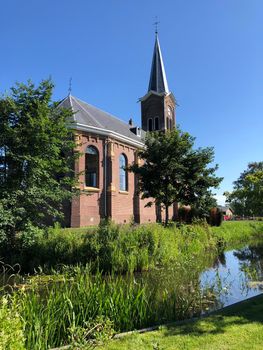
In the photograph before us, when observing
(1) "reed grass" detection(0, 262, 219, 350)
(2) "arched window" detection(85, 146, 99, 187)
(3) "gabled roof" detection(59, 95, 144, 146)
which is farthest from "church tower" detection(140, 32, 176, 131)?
(1) "reed grass" detection(0, 262, 219, 350)

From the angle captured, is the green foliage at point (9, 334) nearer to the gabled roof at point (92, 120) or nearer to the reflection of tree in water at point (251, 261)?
the reflection of tree in water at point (251, 261)

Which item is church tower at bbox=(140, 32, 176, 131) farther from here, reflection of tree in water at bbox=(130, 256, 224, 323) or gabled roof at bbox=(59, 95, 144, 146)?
reflection of tree in water at bbox=(130, 256, 224, 323)

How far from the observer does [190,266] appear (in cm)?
1124

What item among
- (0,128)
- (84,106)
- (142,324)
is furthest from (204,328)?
(84,106)

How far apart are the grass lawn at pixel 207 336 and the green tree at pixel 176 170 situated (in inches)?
483

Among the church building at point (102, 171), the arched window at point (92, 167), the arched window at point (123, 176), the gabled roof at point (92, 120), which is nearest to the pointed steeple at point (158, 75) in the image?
the church building at point (102, 171)

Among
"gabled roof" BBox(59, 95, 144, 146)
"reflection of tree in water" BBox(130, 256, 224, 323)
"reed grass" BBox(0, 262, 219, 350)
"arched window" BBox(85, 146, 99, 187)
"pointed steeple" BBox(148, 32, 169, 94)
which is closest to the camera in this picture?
"reed grass" BBox(0, 262, 219, 350)

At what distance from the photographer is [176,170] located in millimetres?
18109

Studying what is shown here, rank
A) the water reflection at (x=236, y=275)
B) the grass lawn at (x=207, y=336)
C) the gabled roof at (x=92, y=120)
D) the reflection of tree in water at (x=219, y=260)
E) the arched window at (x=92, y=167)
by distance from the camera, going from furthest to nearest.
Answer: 1. the arched window at (x=92, y=167)
2. the gabled roof at (x=92, y=120)
3. the reflection of tree in water at (x=219, y=260)
4. the water reflection at (x=236, y=275)
5. the grass lawn at (x=207, y=336)

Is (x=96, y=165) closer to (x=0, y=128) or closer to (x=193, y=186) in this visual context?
(x=193, y=186)

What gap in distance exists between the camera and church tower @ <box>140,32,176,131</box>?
42.8 meters

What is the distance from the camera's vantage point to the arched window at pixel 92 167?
2689cm

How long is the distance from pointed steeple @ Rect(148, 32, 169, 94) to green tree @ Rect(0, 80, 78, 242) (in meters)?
32.5

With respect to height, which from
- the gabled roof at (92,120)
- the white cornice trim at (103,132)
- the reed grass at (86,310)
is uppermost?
the gabled roof at (92,120)
